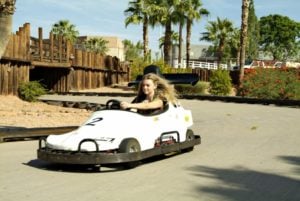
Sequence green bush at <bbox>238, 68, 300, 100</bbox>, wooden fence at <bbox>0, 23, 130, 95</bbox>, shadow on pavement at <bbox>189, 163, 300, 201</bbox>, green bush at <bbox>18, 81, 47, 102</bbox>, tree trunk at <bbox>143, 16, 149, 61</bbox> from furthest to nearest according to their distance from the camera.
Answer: tree trunk at <bbox>143, 16, 149, 61</bbox>, green bush at <bbox>238, 68, 300, 100</bbox>, wooden fence at <bbox>0, 23, 130, 95</bbox>, green bush at <bbox>18, 81, 47, 102</bbox>, shadow on pavement at <bbox>189, 163, 300, 201</bbox>

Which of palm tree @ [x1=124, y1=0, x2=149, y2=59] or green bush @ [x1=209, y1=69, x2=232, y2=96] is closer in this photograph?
green bush @ [x1=209, y1=69, x2=232, y2=96]

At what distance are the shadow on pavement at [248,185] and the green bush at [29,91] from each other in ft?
50.5

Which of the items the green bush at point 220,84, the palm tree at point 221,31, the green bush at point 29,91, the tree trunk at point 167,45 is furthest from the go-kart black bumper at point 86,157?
the palm tree at point 221,31

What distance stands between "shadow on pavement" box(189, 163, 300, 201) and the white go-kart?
2.45 ft

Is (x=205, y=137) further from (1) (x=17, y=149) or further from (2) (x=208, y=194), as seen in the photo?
(2) (x=208, y=194)

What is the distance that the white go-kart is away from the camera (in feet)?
21.9

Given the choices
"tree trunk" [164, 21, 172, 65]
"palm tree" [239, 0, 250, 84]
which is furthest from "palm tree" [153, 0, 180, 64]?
"palm tree" [239, 0, 250, 84]

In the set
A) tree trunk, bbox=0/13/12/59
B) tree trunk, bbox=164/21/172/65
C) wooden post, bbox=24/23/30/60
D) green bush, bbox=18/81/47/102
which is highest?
tree trunk, bbox=164/21/172/65

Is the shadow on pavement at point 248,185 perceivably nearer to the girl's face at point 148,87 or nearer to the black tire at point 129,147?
the black tire at point 129,147

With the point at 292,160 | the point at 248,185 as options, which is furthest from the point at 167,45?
the point at 248,185

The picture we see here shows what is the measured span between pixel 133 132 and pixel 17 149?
292 cm

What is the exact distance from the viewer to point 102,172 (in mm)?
6930

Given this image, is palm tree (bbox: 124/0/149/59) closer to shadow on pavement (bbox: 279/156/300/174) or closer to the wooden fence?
the wooden fence

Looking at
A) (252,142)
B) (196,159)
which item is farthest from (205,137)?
(196,159)
